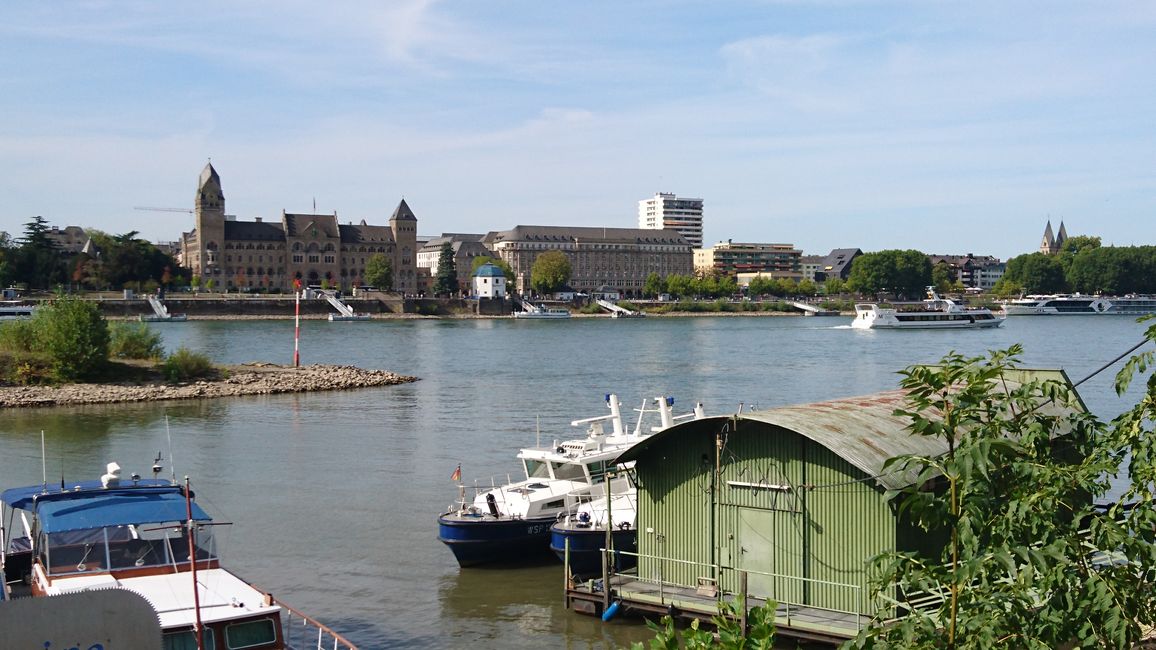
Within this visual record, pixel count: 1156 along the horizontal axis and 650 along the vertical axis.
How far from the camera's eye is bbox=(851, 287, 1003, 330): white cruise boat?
165m

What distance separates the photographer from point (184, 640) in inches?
610

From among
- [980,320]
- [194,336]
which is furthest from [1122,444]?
[980,320]

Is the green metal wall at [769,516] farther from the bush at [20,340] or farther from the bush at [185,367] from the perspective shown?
the bush at [20,340]

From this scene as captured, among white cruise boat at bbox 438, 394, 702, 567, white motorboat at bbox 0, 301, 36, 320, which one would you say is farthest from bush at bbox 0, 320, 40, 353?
white motorboat at bbox 0, 301, 36, 320

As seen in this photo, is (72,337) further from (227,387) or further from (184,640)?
(184,640)

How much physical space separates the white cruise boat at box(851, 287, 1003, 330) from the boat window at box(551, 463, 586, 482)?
462 ft

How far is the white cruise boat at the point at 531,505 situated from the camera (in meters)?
25.9

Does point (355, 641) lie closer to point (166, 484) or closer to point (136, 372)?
point (166, 484)

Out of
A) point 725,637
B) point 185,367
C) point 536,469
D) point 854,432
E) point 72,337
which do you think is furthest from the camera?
point 185,367

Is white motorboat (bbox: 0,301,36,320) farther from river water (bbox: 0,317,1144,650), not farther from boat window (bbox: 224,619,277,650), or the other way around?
boat window (bbox: 224,619,277,650)

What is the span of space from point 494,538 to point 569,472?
309 cm

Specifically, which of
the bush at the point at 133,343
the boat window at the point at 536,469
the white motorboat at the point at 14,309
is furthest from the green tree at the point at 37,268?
the boat window at the point at 536,469

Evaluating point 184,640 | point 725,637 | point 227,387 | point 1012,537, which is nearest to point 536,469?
point 184,640

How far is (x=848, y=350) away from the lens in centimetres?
11200
